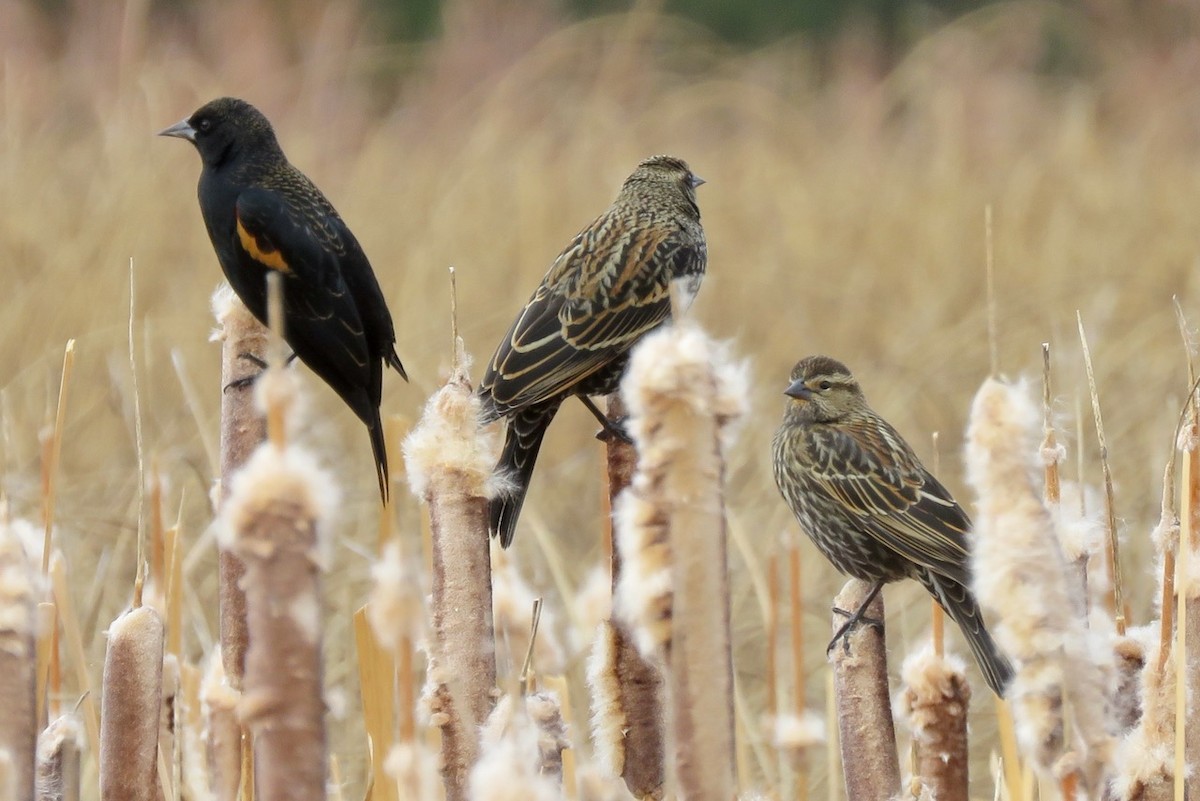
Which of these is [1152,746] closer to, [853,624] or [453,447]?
[853,624]

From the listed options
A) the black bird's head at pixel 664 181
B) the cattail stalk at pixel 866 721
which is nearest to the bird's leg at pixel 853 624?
the cattail stalk at pixel 866 721

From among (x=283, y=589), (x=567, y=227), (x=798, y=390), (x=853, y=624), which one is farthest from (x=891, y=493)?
(x=567, y=227)

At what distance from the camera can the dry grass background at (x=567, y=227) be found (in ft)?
13.2

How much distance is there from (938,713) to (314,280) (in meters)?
0.89

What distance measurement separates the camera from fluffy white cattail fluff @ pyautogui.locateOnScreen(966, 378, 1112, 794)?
0.95m

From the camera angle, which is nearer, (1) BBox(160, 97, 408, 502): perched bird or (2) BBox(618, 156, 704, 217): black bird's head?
(1) BBox(160, 97, 408, 502): perched bird

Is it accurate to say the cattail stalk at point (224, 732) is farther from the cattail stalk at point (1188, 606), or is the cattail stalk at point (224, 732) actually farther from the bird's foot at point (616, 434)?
the cattail stalk at point (1188, 606)

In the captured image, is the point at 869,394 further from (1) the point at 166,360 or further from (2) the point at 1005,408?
(2) the point at 1005,408

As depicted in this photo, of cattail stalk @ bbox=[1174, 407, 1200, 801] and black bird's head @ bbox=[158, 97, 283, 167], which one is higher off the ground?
black bird's head @ bbox=[158, 97, 283, 167]

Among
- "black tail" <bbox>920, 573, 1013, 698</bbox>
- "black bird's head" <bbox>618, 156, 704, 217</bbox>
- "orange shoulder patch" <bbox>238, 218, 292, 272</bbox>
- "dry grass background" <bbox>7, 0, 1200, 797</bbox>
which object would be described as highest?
"dry grass background" <bbox>7, 0, 1200, 797</bbox>

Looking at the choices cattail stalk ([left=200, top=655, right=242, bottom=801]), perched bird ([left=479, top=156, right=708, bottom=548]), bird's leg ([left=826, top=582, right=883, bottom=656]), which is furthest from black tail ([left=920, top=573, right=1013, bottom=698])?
cattail stalk ([left=200, top=655, right=242, bottom=801])

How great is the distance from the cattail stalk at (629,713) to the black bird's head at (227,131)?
0.97m

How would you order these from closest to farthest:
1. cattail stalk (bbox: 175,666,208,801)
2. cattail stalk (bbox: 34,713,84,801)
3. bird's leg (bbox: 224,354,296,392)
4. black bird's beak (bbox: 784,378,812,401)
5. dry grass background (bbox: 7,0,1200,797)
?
cattail stalk (bbox: 34,713,84,801) → bird's leg (bbox: 224,354,296,392) → cattail stalk (bbox: 175,666,208,801) → black bird's beak (bbox: 784,378,812,401) → dry grass background (bbox: 7,0,1200,797)

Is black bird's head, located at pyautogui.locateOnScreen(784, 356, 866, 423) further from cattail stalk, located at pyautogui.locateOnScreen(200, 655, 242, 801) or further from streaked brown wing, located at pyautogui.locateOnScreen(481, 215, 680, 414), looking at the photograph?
cattail stalk, located at pyautogui.locateOnScreen(200, 655, 242, 801)
